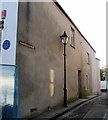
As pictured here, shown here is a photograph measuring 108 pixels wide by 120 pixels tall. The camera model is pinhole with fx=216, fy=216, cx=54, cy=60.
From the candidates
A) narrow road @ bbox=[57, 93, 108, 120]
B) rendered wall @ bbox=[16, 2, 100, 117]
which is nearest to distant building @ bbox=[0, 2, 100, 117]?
rendered wall @ bbox=[16, 2, 100, 117]

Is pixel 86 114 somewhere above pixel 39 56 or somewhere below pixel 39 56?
below

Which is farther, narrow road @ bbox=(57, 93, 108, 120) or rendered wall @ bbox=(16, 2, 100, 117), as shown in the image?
narrow road @ bbox=(57, 93, 108, 120)

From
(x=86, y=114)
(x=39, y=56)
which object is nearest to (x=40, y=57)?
(x=39, y=56)

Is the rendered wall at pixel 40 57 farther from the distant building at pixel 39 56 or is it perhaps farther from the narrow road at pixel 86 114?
the narrow road at pixel 86 114

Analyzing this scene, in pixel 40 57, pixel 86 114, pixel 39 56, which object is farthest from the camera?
pixel 86 114

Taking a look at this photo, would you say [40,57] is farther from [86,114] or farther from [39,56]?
[86,114]

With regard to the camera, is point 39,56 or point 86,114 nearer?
point 39,56

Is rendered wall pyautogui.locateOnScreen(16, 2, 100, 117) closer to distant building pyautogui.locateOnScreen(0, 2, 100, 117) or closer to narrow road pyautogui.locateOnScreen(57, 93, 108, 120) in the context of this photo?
distant building pyautogui.locateOnScreen(0, 2, 100, 117)

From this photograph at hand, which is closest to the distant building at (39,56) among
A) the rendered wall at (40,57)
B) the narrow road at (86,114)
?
the rendered wall at (40,57)

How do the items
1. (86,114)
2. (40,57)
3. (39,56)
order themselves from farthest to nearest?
(86,114), (40,57), (39,56)

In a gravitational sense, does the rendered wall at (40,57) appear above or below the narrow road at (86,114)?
above

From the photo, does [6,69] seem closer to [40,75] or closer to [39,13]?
[40,75]

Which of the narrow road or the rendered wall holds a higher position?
the rendered wall

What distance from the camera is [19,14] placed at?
7.81m
